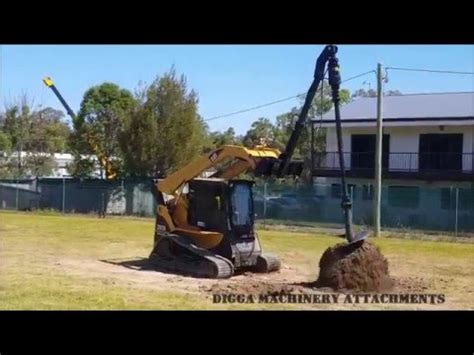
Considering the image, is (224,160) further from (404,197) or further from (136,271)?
(404,197)

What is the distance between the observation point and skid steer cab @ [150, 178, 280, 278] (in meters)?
15.0

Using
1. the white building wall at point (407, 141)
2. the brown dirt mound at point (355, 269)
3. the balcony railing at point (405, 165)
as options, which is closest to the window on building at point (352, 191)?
the balcony railing at point (405, 165)

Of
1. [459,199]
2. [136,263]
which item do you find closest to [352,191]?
[459,199]

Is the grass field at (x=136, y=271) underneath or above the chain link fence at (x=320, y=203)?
underneath

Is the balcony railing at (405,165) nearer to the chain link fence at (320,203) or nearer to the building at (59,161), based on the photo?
the chain link fence at (320,203)

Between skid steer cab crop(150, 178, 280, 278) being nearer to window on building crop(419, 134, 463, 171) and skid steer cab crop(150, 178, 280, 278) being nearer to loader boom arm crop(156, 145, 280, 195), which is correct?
loader boom arm crop(156, 145, 280, 195)

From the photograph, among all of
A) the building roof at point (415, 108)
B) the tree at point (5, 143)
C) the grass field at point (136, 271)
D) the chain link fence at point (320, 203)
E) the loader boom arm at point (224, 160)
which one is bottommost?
the grass field at point (136, 271)

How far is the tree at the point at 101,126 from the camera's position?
41219 mm

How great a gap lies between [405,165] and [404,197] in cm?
327

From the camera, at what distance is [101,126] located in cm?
4278

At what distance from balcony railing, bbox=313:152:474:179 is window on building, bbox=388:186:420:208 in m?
2.39

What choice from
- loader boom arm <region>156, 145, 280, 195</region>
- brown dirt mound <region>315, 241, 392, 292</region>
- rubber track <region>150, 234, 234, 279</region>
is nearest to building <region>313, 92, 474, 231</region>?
loader boom arm <region>156, 145, 280, 195</region>
